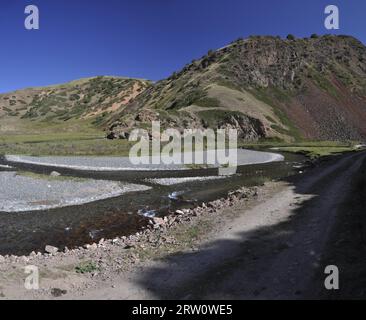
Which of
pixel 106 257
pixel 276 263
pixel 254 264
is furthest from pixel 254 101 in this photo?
pixel 254 264

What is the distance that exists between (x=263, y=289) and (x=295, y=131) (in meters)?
141

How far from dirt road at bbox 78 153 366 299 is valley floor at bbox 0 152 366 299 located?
34 mm

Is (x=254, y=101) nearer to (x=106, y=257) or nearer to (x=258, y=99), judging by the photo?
(x=258, y=99)

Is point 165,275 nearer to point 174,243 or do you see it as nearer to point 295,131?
point 174,243

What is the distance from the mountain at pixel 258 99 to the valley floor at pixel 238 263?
84.3 m

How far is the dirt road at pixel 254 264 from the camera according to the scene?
42.4 feet

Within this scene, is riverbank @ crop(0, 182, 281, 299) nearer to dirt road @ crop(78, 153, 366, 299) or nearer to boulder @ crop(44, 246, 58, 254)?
boulder @ crop(44, 246, 58, 254)

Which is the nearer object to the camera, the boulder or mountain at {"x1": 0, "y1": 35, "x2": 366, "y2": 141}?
the boulder

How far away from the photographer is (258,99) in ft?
527

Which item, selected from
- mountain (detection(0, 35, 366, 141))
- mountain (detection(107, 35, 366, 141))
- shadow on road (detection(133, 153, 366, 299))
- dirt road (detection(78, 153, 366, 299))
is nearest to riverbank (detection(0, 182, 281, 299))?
dirt road (detection(78, 153, 366, 299))

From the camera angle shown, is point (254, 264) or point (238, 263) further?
point (238, 263)

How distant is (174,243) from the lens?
1905cm

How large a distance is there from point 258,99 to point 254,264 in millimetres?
150833

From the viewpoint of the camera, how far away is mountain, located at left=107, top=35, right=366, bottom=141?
127938 mm
